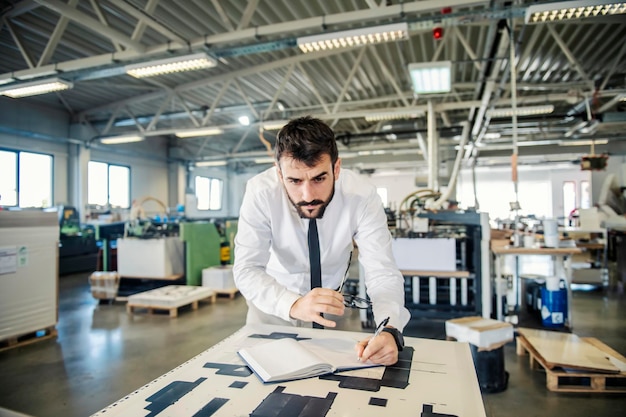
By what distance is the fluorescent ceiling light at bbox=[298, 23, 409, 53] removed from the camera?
11.3 feet

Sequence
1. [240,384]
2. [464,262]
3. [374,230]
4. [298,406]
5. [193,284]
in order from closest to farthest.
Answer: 1. [298,406]
2. [240,384]
3. [374,230]
4. [464,262]
5. [193,284]

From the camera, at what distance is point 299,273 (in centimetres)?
161

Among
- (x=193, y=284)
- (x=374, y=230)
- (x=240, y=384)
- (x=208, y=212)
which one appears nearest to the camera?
(x=240, y=384)

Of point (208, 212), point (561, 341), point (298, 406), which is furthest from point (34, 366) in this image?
point (208, 212)

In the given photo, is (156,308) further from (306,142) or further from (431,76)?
(431,76)

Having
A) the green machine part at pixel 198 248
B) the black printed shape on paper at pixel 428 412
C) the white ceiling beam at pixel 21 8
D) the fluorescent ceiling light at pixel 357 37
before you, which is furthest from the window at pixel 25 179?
the black printed shape on paper at pixel 428 412

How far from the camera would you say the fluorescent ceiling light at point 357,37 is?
11.3 ft

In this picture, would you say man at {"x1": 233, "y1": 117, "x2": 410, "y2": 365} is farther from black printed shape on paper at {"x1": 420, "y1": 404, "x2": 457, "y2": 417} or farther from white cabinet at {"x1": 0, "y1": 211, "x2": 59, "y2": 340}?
white cabinet at {"x1": 0, "y1": 211, "x2": 59, "y2": 340}

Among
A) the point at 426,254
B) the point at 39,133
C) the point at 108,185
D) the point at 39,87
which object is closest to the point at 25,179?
the point at 39,133

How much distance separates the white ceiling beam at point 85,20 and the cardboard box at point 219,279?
283 cm

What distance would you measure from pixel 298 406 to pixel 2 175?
8614 millimetres

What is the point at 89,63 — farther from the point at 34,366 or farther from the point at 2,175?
the point at 2,175

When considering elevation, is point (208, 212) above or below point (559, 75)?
below

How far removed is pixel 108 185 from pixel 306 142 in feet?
31.6
